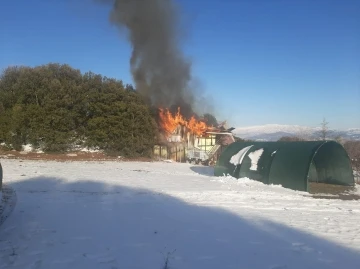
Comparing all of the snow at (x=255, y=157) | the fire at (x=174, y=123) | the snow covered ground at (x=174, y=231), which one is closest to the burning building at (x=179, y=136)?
the fire at (x=174, y=123)

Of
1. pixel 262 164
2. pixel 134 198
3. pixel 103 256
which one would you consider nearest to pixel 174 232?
pixel 103 256

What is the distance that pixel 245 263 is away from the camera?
523cm

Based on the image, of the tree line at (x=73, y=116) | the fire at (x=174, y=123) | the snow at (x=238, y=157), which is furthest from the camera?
the fire at (x=174, y=123)

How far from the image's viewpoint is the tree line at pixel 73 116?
2867 centimetres

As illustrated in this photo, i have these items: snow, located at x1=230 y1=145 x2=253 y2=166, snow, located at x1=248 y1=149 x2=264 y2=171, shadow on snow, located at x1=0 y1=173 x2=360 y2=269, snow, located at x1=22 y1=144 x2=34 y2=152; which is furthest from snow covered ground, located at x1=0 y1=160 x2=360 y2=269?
snow, located at x1=22 y1=144 x2=34 y2=152

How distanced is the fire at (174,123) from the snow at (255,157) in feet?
57.4

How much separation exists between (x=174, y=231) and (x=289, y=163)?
8.30 m

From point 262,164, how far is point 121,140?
17312 mm

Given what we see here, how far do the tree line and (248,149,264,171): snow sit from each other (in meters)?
16.0

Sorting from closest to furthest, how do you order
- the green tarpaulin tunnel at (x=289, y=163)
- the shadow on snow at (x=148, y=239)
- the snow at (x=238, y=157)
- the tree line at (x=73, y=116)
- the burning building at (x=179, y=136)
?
the shadow on snow at (x=148, y=239), the green tarpaulin tunnel at (x=289, y=163), the snow at (x=238, y=157), the tree line at (x=73, y=116), the burning building at (x=179, y=136)

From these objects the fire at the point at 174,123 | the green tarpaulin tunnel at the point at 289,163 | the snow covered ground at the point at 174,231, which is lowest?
the snow covered ground at the point at 174,231

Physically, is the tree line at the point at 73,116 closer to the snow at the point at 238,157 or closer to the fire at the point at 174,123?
the fire at the point at 174,123

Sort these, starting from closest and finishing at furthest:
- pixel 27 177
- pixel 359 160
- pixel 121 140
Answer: pixel 27 177, pixel 359 160, pixel 121 140

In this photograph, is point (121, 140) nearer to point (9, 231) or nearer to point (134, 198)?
point (134, 198)
